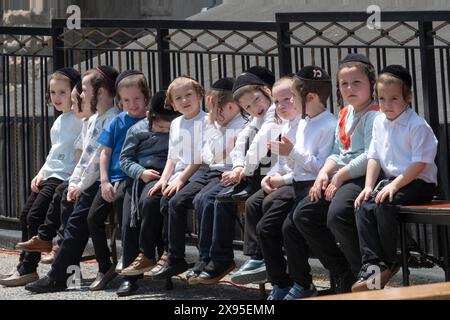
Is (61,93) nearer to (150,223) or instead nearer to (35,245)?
(35,245)

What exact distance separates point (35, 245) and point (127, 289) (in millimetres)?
1003

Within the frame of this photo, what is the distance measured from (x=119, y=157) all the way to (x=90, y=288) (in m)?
0.98

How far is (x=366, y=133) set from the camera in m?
8.37

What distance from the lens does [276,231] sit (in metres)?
8.53

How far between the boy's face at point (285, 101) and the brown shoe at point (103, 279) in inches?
81.2

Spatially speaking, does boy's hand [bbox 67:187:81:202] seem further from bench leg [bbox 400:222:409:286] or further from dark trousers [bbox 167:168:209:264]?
bench leg [bbox 400:222:409:286]

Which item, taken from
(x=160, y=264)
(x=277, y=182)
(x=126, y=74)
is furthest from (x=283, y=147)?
(x=126, y=74)

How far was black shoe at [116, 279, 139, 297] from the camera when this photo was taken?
9.65 m

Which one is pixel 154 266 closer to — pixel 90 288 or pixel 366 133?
pixel 90 288

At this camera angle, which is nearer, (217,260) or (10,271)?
(217,260)

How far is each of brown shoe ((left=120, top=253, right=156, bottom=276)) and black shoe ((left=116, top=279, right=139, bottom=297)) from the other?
141 mm

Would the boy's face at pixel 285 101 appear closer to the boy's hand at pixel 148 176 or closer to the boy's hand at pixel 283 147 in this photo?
the boy's hand at pixel 283 147
